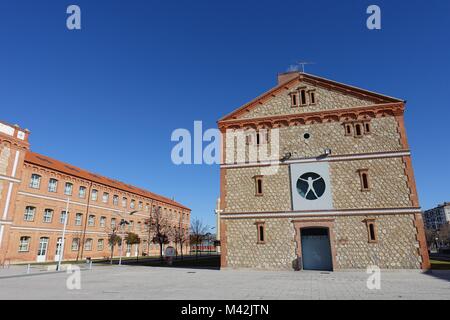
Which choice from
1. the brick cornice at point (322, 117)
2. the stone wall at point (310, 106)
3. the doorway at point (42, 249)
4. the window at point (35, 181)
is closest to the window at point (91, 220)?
the doorway at point (42, 249)

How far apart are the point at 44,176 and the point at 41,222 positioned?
534 cm

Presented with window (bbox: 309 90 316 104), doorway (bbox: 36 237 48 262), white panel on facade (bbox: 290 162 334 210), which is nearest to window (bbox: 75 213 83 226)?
doorway (bbox: 36 237 48 262)

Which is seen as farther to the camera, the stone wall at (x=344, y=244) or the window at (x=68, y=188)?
the window at (x=68, y=188)

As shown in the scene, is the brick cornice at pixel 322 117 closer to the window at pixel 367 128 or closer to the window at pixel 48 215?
the window at pixel 367 128

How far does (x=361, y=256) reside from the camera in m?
18.3

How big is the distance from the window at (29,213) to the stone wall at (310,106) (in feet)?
86.8

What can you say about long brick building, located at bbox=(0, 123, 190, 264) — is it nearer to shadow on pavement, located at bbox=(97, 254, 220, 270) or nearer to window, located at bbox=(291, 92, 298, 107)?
shadow on pavement, located at bbox=(97, 254, 220, 270)

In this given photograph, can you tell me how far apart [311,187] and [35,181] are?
3069 cm

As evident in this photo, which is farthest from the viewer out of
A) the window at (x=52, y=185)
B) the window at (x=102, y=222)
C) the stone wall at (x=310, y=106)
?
the window at (x=102, y=222)

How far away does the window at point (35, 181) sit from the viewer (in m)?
32.6

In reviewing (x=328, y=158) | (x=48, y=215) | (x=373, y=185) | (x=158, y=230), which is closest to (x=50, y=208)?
(x=48, y=215)

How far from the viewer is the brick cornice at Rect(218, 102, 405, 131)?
65.9ft
